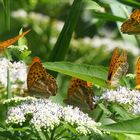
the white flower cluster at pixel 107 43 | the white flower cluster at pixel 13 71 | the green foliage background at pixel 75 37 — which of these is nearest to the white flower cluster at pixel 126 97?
the green foliage background at pixel 75 37

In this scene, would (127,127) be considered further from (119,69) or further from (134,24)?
(134,24)

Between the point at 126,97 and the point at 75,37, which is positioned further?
the point at 75,37

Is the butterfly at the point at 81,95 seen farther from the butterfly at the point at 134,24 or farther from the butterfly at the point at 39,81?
the butterfly at the point at 134,24

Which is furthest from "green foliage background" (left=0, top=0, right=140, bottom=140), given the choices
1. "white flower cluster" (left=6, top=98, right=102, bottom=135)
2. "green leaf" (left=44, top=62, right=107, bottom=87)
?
"white flower cluster" (left=6, top=98, right=102, bottom=135)

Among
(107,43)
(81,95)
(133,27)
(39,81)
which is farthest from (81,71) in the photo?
(107,43)

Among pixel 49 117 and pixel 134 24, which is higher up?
pixel 134 24
